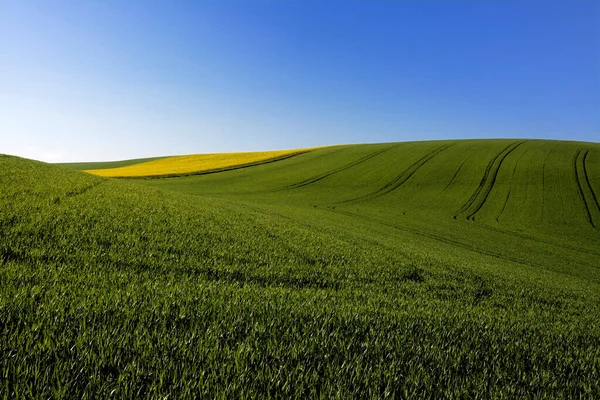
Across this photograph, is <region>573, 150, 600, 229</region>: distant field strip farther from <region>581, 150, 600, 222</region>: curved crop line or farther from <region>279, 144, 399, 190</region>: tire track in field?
<region>279, 144, 399, 190</region>: tire track in field

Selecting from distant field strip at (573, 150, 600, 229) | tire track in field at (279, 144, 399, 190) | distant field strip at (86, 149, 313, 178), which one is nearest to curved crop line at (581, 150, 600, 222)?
distant field strip at (573, 150, 600, 229)

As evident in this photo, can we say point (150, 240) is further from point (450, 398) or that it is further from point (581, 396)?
point (581, 396)

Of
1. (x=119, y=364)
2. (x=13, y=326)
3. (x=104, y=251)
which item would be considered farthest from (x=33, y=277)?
(x=119, y=364)

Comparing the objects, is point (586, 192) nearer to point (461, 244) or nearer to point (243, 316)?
point (461, 244)

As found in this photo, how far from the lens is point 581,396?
320 cm

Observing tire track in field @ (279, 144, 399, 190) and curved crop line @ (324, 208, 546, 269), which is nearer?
curved crop line @ (324, 208, 546, 269)

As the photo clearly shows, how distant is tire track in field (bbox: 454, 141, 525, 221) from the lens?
40359 millimetres

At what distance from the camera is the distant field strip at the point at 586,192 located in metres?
38.4

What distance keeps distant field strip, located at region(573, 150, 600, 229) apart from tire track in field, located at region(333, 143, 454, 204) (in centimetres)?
2413

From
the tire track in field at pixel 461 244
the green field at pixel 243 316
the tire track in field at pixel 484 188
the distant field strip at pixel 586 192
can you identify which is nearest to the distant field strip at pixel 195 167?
the tire track in field at pixel 461 244

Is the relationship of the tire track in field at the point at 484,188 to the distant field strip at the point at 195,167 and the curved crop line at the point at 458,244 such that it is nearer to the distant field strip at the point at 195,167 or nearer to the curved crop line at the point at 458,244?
the curved crop line at the point at 458,244

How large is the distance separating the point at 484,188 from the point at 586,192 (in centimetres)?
1368

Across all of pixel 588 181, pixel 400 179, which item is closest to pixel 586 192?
pixel 588 181

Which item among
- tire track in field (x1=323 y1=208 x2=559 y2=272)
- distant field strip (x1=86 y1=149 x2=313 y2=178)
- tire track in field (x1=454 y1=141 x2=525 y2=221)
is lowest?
tire track in field (x1=323 y1=208 x2=559 y2=272)
